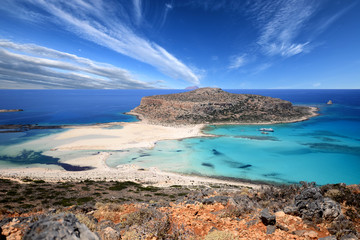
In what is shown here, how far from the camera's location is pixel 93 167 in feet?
122

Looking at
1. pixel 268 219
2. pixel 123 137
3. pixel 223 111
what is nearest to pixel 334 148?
pixel 223 111

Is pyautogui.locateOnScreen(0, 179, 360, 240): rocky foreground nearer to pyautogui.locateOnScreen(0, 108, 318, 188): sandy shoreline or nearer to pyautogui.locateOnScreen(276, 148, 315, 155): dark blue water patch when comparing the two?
pyautogui.locateOnScreen(0, 108, 318, 188): sandy shoreline

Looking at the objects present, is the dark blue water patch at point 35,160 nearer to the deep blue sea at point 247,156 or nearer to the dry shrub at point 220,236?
the deep blue sea at point 247,156

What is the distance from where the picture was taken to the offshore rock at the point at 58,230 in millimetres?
3938

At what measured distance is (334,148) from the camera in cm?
5084

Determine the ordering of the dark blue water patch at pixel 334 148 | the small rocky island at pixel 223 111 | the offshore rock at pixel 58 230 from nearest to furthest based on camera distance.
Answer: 1. the offshore rock at pixel 58 230
2. the dark blue water patch at pixel 334 148
3. the small rocky island at pixel 223 111

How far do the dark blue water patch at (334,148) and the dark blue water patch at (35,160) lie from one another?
6885 centimetres

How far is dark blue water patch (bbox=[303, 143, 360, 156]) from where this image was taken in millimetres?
48116

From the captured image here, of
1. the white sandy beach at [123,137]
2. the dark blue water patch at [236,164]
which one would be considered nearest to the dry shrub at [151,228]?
the dark blue water patch at [236,164]

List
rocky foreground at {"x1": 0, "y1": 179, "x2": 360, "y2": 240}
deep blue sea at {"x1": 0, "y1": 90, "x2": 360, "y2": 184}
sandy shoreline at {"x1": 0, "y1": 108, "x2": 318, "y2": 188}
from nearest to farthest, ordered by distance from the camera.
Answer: rocky foreground at {"x1": 0, "y1": 179, "x2": 360, "y2": 240} → sandy shoreline at {"x1": 0, "y1": 108, "x2": 318, "y2": 188} → deep blue sea at {"x1": 0, "y1": 90, "x2": 360, "y2": 184}

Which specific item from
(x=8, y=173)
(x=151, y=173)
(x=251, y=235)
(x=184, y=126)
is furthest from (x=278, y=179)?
(x=8, y=173)

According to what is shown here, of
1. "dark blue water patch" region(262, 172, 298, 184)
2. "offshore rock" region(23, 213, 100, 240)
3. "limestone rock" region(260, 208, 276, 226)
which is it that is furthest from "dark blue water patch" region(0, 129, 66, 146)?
"dark blue water patch" region(262, 172, 298, 184)

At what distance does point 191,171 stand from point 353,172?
37.8 m

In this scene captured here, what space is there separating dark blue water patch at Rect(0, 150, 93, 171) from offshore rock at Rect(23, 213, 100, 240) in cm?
3771
